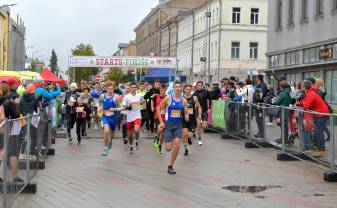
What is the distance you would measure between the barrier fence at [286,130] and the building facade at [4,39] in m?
69.0

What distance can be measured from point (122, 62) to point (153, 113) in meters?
15.5

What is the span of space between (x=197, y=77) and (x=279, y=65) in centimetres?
3197

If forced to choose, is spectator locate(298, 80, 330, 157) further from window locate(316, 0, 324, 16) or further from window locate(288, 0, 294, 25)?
window locate(288, 0, 294, 25)

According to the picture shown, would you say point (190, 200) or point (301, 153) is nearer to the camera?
point (190, 200)

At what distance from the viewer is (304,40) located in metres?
35.5

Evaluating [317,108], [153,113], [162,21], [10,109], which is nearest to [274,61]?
[153,113]

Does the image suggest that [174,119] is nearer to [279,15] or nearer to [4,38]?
[279,15]

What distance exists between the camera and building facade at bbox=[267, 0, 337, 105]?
31.5 metres

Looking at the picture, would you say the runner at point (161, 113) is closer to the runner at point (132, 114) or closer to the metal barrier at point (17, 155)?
the runner at point (132, 114)

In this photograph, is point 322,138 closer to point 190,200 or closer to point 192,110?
point 190,200

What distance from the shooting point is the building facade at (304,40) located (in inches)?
1240

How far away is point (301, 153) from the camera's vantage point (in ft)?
43.9

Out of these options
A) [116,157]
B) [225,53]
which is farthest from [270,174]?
[225,53]

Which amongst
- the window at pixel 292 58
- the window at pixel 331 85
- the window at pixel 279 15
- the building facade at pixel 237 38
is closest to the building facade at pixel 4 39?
the building facade at pixel 237 38
